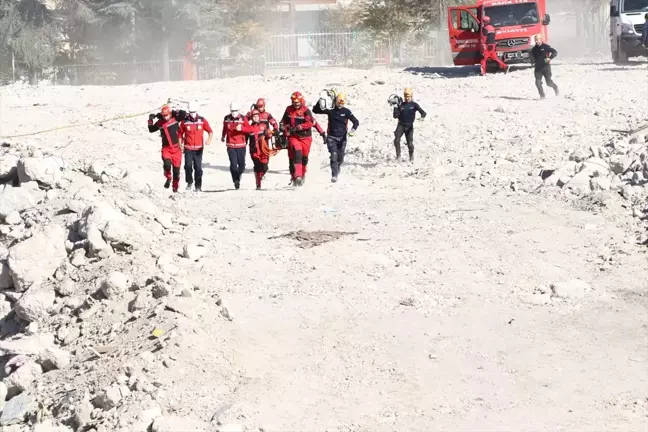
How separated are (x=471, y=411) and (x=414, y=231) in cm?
506

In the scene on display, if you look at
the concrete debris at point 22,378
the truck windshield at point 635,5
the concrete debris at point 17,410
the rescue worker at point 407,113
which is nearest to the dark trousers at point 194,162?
the rescue worker at point 407,113

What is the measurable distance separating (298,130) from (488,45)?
44.3ft

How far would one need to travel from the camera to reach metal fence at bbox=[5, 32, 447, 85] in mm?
41906

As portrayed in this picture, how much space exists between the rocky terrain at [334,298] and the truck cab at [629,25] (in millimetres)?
12017

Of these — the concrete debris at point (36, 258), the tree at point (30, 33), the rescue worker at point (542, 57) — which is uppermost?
the tree at point (30, 33)

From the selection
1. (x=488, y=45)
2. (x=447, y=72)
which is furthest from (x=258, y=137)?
(x=447, y=72)

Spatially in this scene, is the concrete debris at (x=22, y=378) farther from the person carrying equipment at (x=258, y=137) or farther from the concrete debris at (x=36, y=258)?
the person carrying equipment at (x=258, y=137)

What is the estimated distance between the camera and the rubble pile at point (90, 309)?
862 cm

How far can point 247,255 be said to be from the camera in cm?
1219

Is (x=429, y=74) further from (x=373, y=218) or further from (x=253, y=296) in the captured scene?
(x=253, y=296)

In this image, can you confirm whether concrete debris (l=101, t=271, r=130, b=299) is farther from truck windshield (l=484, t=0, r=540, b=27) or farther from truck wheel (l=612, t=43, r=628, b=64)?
truck wheel (l=612, t=43, r=628, b=64)

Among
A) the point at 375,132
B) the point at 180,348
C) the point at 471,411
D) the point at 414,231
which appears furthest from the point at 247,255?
the point at 375,132

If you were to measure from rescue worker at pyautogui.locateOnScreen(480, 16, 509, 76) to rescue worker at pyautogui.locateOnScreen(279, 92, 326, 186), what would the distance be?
1300cm

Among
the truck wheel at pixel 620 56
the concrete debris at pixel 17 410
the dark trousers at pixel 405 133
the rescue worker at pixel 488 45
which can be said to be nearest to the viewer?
the concrete debris at pixel 17 410
